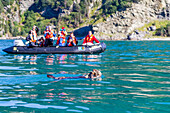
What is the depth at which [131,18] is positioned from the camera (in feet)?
609

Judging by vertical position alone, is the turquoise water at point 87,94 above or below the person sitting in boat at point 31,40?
below

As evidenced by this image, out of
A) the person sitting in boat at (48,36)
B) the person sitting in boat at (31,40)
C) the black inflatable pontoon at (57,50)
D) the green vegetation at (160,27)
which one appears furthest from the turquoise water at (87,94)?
the green vegetation at (160,27)

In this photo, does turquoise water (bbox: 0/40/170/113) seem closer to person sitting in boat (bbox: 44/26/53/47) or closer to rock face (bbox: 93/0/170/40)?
person sitting in boat (bbox: 44/26/53/47)

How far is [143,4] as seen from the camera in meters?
195

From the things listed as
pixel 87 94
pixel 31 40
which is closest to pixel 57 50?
pixel 31 40

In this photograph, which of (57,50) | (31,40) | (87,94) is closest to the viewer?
(87,94)

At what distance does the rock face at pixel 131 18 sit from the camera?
18088cm

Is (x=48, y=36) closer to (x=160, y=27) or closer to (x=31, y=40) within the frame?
(x=31, y=40)

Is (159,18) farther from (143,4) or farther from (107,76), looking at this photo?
(107,76)

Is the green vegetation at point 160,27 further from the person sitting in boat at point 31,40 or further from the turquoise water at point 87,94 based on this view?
the turquoise water at point 87,94

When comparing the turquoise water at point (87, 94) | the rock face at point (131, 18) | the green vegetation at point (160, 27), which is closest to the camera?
the turquoise water at point (87, 94)

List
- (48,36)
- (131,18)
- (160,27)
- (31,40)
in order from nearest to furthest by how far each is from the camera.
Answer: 1. (31,40)
2. (48,36)
3. (160,27)
4. (131,18)

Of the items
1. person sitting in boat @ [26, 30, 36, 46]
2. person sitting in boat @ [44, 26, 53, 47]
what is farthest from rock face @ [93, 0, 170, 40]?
person sitting in boat @ [26, 30, 36, 46]

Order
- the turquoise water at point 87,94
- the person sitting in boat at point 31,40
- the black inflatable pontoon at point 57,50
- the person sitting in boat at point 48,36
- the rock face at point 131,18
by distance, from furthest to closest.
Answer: the rock face at point 131,18
the person sitting in boat at point 48,36
the person sitting in boat at point 31,40
the black inflatable pontoon at point 57,50
the turquoise water at point 87,94
